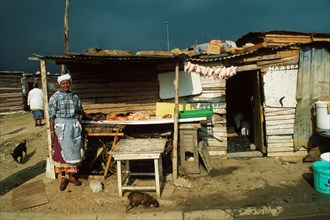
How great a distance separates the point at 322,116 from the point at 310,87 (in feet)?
3.74

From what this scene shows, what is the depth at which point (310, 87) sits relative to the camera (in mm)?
8328

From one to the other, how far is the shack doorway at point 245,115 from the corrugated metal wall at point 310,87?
3.71 feet

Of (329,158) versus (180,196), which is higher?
(329,158)

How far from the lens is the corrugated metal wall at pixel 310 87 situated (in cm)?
821

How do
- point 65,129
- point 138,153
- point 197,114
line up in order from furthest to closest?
point 197,114 < point 65,129 < point 138,153

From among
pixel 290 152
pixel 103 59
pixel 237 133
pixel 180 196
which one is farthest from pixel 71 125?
pixel 237 133

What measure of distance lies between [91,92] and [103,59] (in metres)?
2.18

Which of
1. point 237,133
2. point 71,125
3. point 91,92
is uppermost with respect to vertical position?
point 91,92

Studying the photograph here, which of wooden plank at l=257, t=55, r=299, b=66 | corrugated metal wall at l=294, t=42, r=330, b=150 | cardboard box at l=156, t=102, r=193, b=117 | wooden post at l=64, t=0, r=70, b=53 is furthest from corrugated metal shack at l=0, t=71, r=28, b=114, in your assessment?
corrugated metal wall at l=294, t=42, r=330, b=150

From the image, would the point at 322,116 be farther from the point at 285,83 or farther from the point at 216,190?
the point at 216,190

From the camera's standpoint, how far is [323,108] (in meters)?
7.58

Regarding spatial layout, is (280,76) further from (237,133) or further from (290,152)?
(237,133)

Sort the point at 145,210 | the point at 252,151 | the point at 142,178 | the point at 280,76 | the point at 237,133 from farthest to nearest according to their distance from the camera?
the point at 237,133 → the point at 252,151 → the point at 280,76 → the point at 142,178 → the point at 145,210

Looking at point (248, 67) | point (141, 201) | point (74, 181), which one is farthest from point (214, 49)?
point (74, 181)
